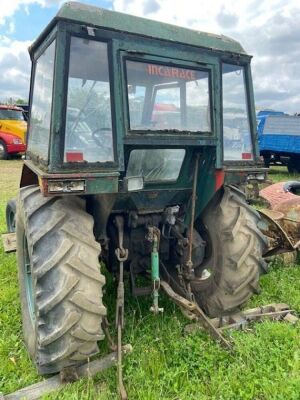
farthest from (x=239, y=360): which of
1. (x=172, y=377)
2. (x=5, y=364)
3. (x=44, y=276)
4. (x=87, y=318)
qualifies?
(x=5, y=364)

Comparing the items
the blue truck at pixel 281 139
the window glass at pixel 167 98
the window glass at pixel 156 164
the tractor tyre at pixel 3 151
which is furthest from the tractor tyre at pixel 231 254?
the tractor tyre at pixel 3 151

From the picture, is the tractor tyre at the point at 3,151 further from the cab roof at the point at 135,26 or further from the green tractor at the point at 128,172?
the cab roof at the point at 135,26

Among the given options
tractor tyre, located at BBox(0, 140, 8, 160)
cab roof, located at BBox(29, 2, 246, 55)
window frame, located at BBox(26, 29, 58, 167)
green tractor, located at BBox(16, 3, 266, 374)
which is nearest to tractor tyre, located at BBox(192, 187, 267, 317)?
green tractor, located at BBox(16, 3, 266, 374)

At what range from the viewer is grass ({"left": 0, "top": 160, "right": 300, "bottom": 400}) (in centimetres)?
263

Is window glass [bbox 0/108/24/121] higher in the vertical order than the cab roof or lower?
higher

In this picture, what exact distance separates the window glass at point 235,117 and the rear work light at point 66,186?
128cm

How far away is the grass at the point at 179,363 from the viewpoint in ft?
8.64

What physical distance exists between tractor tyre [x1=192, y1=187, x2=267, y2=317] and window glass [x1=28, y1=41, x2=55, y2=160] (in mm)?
1510

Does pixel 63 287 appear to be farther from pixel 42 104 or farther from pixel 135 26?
pixel 135 26

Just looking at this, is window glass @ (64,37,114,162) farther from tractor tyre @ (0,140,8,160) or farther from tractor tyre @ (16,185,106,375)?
tractor tyre @ (0,140,8,160)

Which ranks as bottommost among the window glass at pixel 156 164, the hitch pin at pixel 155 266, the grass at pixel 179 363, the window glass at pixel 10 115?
the grass at pixel 179 363

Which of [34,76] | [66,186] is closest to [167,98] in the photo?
[66,186]

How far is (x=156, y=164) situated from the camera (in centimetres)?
314

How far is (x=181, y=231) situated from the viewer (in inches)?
139
